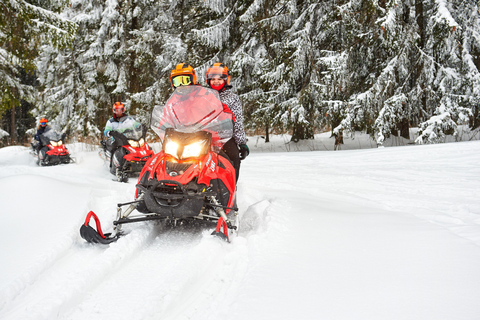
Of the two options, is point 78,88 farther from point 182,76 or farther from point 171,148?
point 171,148

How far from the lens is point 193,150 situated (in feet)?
11.3

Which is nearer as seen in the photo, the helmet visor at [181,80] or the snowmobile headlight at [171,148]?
the snowmobile headlight at [171,148]

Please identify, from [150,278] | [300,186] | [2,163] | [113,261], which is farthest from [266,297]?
[2,163]

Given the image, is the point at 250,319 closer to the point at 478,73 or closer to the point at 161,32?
the point at 478,73

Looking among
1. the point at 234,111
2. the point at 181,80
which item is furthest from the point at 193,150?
the point at 234,111

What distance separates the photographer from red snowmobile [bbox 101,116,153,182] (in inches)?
277

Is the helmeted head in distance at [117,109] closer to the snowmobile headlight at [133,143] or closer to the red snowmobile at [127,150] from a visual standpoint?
the red snowmobile at [127,150]

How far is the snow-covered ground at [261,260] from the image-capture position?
6.29ft

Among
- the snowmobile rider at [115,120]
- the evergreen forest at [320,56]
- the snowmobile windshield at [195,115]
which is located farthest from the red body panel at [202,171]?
the evergreen forest at [320,56]

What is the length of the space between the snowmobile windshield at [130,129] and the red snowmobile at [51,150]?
346 cm

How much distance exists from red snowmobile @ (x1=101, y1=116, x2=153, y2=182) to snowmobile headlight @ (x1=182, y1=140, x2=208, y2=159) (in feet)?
12.6

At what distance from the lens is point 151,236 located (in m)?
3.33

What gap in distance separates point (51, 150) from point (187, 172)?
27.2ft

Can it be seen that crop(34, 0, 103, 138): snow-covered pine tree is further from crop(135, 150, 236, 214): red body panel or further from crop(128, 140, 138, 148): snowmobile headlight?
crop(135, 150, 236, 214): red body panel
